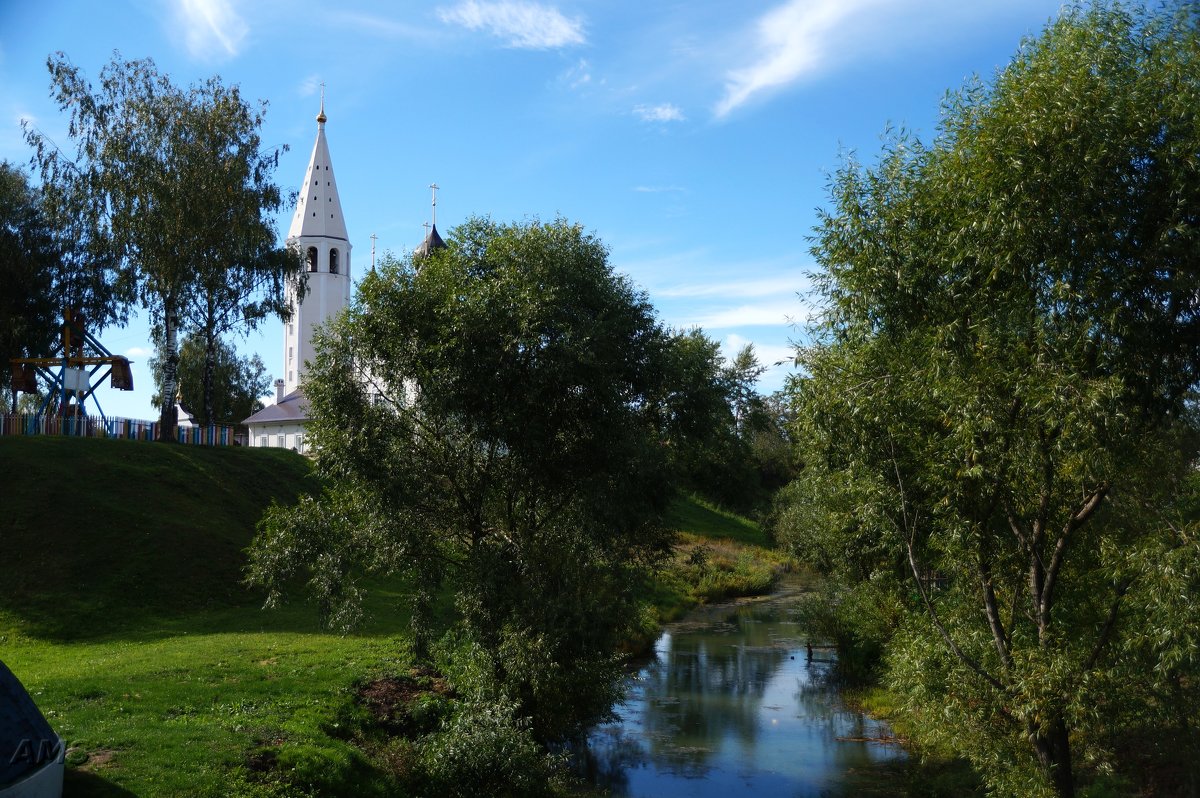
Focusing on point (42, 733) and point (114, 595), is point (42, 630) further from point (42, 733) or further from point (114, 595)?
point (42, 733)

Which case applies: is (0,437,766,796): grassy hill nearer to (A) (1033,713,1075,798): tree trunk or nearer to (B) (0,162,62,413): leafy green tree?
(A) (1033,713,1075,798): tree trunk

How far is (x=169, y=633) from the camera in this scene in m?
26.8

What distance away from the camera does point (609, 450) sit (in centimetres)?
2177

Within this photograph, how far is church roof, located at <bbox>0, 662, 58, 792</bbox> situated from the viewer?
35.5ft

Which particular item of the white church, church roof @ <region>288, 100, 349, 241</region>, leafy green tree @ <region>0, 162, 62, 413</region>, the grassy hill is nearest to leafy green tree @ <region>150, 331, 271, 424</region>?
the white church

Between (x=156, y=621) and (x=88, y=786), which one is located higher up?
(x=156, y=621)

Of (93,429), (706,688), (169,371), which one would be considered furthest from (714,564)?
(93,429)

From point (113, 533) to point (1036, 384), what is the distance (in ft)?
99.2

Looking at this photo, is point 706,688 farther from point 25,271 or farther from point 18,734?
point 25,271

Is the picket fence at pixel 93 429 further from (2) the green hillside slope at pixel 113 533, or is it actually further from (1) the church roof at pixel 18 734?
(1) the church roof at pixel 18 734

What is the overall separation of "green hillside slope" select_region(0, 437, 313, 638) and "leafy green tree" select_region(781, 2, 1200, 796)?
A: 19.0 m

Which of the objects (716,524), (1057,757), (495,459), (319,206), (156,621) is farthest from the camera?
(319,206)

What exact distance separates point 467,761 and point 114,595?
16.3 meters

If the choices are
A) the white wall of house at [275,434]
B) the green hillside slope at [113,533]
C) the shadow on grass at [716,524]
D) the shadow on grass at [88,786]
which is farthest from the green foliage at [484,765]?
the white wall of house at [275,434]
